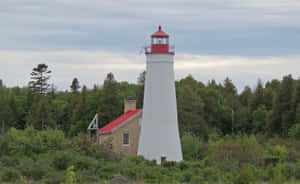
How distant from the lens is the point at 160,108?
115 ft

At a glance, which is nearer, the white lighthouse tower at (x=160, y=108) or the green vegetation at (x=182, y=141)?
the green vegetation at (x=182, y=141)

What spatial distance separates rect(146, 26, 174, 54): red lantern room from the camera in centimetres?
3547

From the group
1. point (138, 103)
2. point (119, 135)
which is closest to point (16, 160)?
point (119, 135)

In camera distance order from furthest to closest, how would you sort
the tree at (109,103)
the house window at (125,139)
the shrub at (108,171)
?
the tree at (109,103), the house window at (125,139), the shrub at (108,171)

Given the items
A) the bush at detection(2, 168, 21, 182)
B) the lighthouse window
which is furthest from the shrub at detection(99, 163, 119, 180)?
the lighthouse window

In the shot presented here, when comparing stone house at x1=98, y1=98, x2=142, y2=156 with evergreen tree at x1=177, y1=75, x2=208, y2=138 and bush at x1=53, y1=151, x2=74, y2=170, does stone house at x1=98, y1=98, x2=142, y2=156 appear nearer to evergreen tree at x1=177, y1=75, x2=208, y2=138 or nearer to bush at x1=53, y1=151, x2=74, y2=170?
evergreen tree at x1=177, y1=75, x2=208, y2=138

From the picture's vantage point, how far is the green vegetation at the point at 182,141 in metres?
23.9

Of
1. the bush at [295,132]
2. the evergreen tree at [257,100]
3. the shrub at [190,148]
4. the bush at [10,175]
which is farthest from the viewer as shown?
the evergreen tree at [257,100]

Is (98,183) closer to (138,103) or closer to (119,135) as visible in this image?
(119,135)

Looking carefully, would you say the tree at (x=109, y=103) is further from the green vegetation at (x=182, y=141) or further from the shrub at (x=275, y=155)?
the shrub at (x=275, y=155)

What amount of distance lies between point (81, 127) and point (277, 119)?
23.8 m

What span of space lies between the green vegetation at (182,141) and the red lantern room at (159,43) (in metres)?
7.48

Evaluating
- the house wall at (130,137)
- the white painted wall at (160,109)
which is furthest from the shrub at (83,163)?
the house wall at (130,137)

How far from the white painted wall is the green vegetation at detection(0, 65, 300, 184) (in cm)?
251
